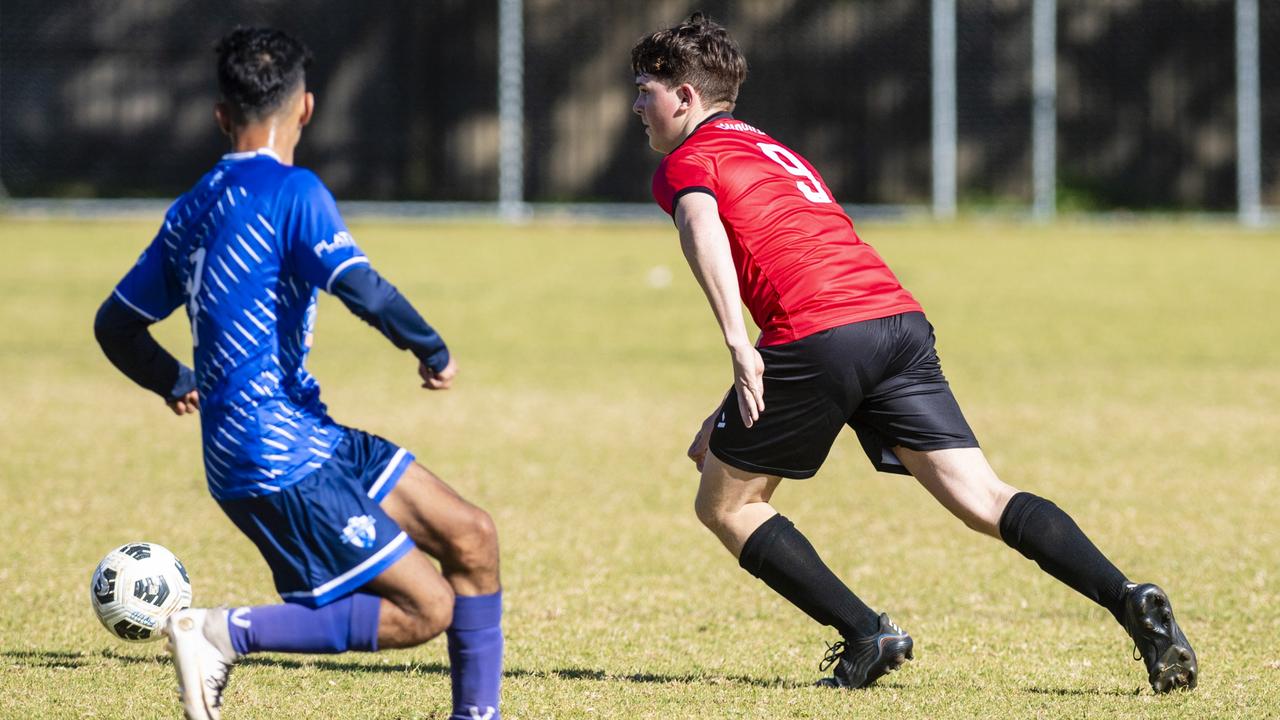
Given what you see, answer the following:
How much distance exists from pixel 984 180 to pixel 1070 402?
12.1 metres

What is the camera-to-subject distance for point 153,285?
4.14m

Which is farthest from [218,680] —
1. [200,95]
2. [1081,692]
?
[200,95]

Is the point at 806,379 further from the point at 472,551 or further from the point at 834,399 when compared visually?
the point at 472,551

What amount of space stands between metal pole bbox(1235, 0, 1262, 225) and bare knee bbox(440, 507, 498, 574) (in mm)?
19672

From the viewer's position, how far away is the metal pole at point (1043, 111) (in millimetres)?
22078

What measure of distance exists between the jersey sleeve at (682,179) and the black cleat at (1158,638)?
157cm

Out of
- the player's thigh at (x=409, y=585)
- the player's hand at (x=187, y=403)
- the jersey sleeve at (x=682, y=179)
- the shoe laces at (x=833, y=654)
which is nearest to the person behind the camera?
the player's thigh at (x=409, y=585)

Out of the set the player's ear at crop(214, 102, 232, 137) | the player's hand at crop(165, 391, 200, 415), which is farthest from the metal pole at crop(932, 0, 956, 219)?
the player's ear at crop(214, 102, 232, 137)

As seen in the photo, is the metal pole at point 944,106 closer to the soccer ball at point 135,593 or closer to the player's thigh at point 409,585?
the soccer ball at point 135,593

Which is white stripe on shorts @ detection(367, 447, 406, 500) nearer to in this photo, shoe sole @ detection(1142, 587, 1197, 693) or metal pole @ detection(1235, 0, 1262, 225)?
shoe sole @ detection(1142, 587, 1197, 693)

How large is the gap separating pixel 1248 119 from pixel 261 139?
20.1m

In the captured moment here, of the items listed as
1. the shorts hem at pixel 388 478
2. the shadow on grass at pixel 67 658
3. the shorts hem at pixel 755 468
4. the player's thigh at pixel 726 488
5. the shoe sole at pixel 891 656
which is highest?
the shorts hem at pixel 388 478

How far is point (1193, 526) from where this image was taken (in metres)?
7.47

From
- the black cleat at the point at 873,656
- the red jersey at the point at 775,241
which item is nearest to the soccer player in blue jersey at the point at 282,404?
the red jersey at the point at 775,241
